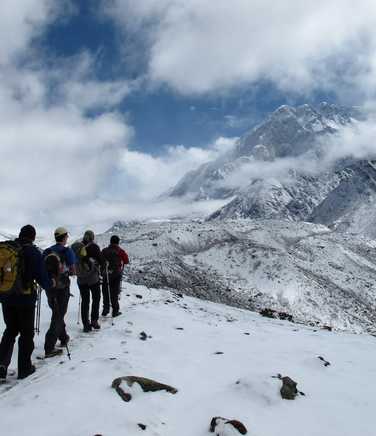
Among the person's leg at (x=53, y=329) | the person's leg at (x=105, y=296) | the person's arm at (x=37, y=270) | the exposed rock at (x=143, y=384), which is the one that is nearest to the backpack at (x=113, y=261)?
the person's leg at (x=105, y=296)

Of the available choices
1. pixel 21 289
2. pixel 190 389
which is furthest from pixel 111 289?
pixel 190 389

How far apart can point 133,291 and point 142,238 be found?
4857 centimetres

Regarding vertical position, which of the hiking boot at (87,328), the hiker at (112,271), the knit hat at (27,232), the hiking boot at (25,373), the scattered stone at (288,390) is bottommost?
the scattered stone at (288,390)

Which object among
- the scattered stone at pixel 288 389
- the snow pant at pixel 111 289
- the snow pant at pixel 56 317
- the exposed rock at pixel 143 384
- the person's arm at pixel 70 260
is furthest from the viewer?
the snow pant at pixel 111 289

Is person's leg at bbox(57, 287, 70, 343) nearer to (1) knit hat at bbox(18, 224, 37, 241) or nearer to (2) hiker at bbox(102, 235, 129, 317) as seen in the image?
(1) knit hat at bbox(18, 224, 37, 241)

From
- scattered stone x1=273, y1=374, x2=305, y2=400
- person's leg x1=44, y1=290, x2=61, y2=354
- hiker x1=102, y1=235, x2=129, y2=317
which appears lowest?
scattered stone x1=273, y1=374, x2=305, y2=400

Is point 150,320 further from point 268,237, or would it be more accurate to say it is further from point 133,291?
point 268,237

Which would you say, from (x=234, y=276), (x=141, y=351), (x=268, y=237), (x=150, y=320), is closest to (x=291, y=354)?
(x=141, y=351)

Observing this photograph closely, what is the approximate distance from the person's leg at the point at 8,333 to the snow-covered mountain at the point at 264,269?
114 ft

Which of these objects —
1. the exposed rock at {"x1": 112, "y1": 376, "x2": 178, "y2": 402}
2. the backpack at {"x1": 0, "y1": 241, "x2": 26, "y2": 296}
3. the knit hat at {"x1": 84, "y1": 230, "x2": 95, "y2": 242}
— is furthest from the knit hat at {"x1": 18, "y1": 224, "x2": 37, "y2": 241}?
the knit hat at {"x1": 84, "y1": 230, "x2": 95, "y2": 242}

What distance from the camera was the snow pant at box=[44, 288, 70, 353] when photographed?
33.8 ft

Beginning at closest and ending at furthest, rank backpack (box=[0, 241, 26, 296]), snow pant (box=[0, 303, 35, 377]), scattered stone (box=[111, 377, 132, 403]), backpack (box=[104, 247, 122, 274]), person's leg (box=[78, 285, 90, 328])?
scattered stone (box=[111, 377, 132, 403])
backpack (box=[0, 241, 26, 296])
snow pant (box=[0, 303, 35, 377])
person's leg (box=[78, 285, 90, 328])
backpack (box=[104, 247, 122, 274])

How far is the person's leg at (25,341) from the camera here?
8.50 metres

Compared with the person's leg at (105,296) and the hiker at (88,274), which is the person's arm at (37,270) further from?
the person's leg at (105,296)
